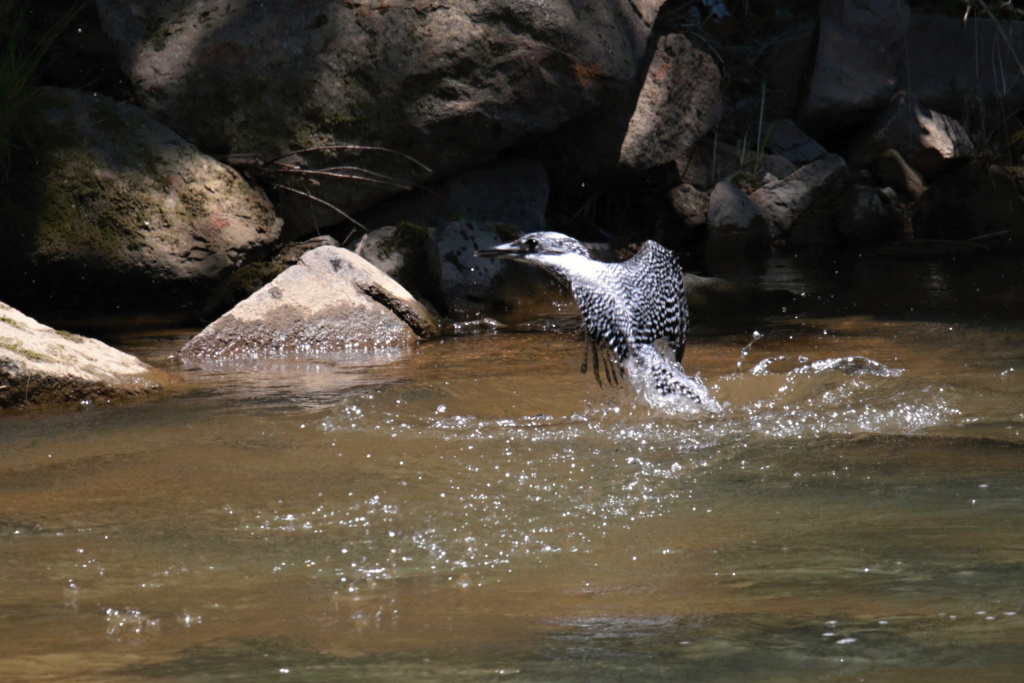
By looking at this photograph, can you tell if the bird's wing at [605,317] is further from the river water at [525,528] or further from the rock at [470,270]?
the rock at [470,270]

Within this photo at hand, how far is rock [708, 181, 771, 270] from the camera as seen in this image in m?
9.42

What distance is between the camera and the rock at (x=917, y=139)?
34.6 ft

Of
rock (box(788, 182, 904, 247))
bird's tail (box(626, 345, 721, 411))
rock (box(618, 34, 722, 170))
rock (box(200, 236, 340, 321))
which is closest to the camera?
bird's tail (box(626, 345, 721, 411))

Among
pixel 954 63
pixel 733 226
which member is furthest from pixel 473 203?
pixel 954 63

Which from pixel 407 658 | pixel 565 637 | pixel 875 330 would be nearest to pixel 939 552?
pixel 565 637

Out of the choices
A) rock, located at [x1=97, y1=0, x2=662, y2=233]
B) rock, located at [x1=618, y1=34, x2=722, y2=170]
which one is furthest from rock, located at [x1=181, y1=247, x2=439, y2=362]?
rock, located at [x1=618, y1=34, x2=722, y2=170]

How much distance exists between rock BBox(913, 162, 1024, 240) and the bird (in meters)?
5.75

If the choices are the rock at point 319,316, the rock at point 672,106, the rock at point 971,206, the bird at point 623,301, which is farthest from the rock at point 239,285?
the rock at point 971,206

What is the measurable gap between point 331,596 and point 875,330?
175 inches

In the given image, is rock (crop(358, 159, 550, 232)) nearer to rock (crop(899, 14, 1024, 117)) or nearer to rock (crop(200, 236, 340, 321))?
rock (crop(200, 236, 340, 321))

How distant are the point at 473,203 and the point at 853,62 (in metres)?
4.59

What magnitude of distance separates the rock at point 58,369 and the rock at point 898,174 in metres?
7.28

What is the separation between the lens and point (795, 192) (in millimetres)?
9852

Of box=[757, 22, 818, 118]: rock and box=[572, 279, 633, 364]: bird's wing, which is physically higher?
box=[757, 22, 818, 118]: rock
